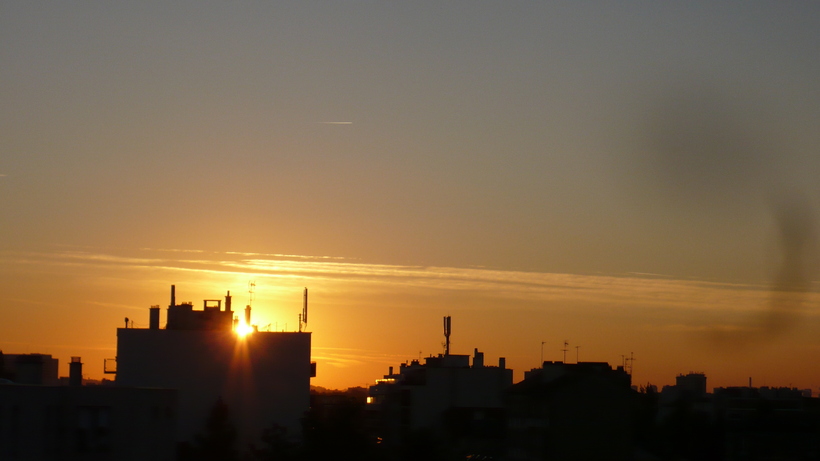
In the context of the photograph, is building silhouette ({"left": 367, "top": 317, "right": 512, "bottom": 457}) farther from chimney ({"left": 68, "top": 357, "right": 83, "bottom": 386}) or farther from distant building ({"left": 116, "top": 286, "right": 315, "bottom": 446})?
chimney ({"left": 68, "top": 357, "right": 83, "bottom": 386})

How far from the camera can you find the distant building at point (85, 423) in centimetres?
3506

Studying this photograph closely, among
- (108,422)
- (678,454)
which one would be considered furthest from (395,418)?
(108,422)

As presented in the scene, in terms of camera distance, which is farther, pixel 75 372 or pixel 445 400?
pixel 445 400

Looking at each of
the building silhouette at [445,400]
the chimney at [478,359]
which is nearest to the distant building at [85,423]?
the building silhouette at [445,400]

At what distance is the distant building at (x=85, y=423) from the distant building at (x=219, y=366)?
35.8 metres

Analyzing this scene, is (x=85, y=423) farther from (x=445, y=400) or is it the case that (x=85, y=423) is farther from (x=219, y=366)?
(x=445, y=400)

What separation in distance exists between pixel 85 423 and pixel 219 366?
1682 inches

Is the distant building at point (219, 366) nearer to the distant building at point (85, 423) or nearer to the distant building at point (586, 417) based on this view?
the distant building at point (586, 417)

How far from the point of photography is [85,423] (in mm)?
36438

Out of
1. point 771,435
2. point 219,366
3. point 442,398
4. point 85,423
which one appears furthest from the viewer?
point 442,398

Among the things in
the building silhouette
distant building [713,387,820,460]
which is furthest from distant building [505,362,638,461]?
the building silhouette

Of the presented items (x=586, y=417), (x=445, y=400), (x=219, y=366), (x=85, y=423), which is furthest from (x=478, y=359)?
(x=85, y=423)

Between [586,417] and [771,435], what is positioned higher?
[586,417]

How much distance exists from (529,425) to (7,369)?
38.3 metres
